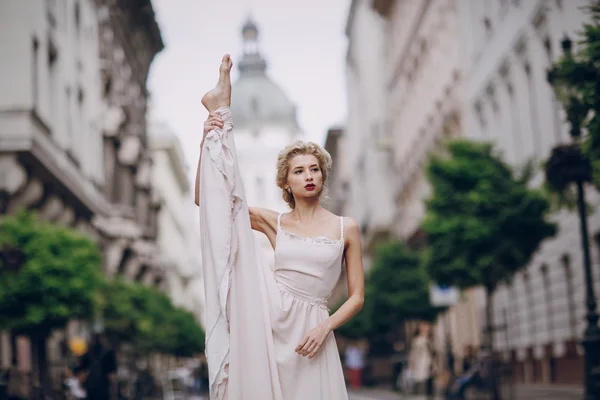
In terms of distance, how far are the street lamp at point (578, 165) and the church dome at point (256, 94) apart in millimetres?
153641

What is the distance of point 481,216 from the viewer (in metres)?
23.2

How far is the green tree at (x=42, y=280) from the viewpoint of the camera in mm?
24375

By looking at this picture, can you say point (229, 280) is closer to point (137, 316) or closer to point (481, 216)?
point (481, 216)

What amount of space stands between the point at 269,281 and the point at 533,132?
26047 mm

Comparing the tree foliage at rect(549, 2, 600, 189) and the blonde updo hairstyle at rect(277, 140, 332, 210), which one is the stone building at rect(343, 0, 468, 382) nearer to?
the tree foliage at rect(549, 2, 600, 189)

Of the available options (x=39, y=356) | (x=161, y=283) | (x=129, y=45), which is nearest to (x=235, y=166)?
(x=39, y=356)

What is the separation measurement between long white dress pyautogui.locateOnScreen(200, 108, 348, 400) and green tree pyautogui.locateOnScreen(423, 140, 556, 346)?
17.9m

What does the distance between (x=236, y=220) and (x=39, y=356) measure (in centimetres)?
2200

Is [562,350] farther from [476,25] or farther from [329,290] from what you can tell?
[329,290]

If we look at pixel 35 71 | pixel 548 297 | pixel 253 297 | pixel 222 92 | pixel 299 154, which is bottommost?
pixel 548 297

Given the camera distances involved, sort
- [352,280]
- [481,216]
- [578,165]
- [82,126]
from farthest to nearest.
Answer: [82,126] → [481,216] → [578,165] → [352,280]

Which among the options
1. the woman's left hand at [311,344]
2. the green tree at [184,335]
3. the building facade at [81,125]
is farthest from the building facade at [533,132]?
the green tree at [184,335]

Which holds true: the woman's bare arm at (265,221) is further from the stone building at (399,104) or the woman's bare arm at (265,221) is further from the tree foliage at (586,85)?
the stone building at (399,104)

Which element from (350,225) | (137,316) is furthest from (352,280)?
(137,316)
